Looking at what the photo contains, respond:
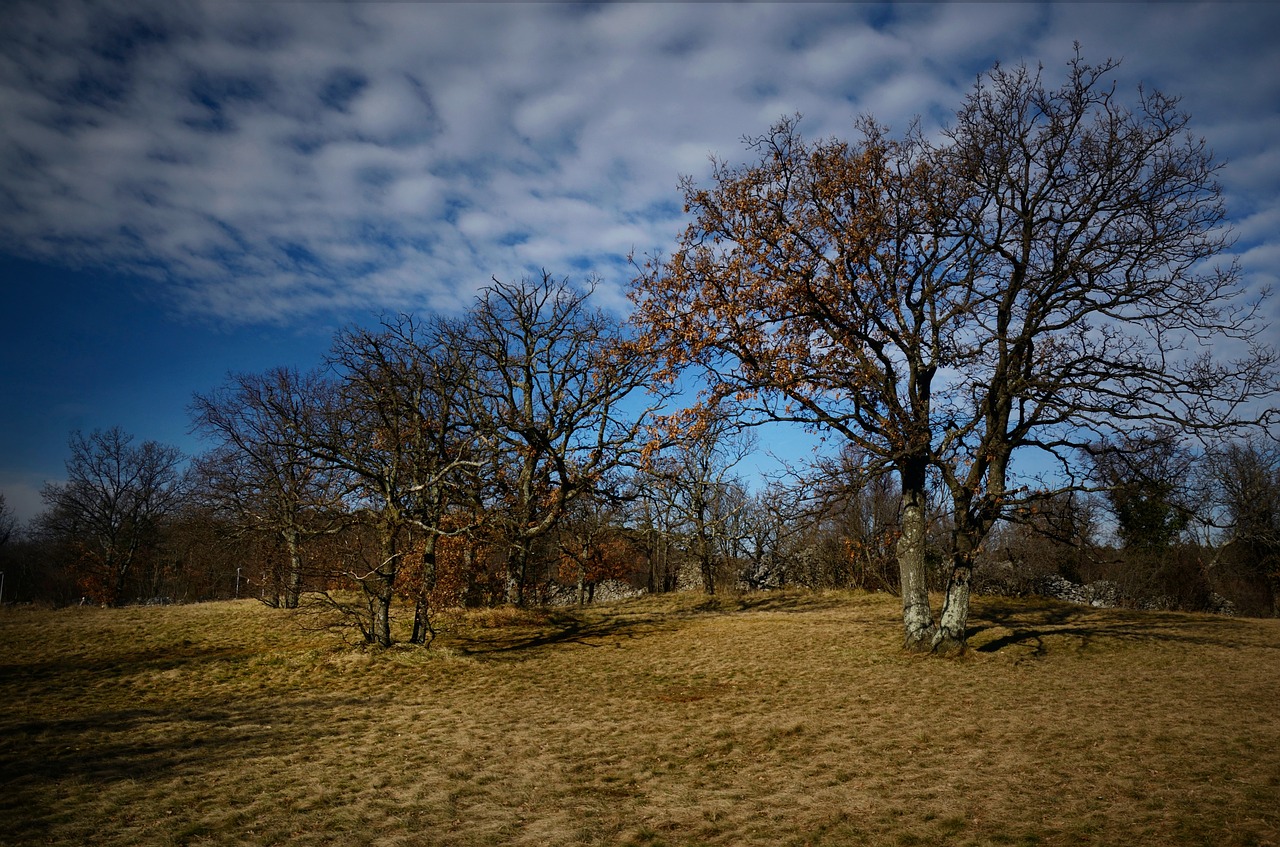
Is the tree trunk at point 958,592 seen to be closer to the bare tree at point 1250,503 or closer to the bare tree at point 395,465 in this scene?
the bare tree at point 395,465

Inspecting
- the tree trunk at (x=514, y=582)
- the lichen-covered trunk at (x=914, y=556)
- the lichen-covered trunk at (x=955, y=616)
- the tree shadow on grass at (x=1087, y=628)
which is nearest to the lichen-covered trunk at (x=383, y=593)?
the tree trunk at (x=514, y=582)

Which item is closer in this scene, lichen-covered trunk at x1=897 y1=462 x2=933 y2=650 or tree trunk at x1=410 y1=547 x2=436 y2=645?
lichen-covered trunk at x1=897 y1=462 x2=933 y2=650

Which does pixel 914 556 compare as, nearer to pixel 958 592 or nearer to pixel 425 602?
pixel 958 592

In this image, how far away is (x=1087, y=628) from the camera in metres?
16.6

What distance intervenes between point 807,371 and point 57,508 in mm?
51731

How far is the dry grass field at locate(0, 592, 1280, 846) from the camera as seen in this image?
5863 mm

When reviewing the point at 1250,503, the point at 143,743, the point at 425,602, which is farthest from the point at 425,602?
the point at 1250,503

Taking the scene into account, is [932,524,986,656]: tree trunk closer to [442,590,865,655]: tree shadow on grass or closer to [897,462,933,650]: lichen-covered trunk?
[897,462,933,650]: lichen-covered trunk

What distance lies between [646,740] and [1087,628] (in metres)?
13.4

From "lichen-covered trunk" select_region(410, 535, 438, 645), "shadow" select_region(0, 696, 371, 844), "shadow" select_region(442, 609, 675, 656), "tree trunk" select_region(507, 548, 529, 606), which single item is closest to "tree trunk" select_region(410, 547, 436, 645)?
"lichen-covered trunk" select_region(410, 535, 438, 645)

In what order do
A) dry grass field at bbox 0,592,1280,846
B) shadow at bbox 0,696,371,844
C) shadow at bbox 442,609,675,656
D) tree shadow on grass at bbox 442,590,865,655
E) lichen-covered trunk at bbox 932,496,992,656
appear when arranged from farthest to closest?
tree shadow on grass at bbox 442,590,865,655 < shadow at bbox 442,609,675,656 < lichen-covered trunk at bbox 932,496,992,656 < shadow at bbox 0,696,371,844 < dry grass field at bbox 0,592,1280,846

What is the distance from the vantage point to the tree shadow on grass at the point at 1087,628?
14.9m

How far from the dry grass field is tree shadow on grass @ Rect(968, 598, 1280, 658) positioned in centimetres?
16

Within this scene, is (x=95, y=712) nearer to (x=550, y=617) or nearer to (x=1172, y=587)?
(x=550, y=617)
